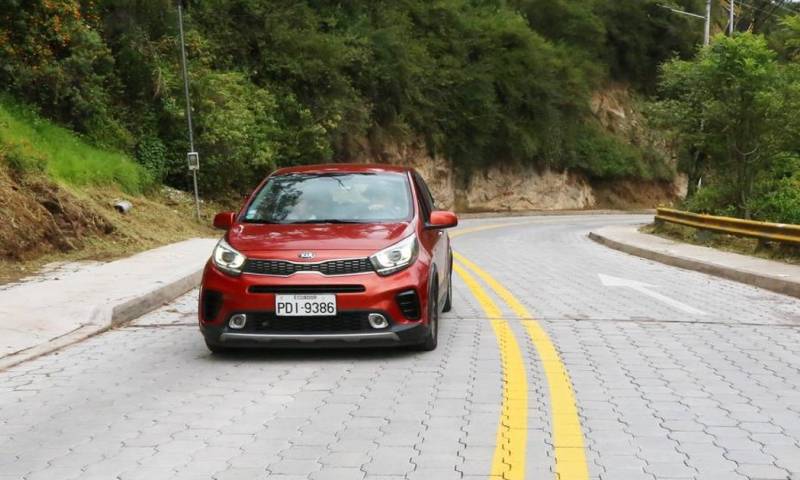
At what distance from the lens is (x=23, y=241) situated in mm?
12664

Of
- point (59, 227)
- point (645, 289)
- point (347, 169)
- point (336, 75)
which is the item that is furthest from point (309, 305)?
point (336, 75)

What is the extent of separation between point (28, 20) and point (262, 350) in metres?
15.1

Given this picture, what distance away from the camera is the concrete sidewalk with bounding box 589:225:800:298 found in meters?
11.7

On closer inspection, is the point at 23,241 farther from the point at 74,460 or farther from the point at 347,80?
the point at 347,80

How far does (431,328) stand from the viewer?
272 inches

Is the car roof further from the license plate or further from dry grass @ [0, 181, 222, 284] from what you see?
dry grass @ [0, 181, 222, 284]

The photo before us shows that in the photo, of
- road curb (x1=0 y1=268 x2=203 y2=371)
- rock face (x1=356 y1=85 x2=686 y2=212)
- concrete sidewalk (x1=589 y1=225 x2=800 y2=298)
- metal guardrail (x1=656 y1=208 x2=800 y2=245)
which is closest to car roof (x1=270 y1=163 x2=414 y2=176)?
road curb (x1=0 y1=268 x2=203 y2=371)

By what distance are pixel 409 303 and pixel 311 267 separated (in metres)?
0.84

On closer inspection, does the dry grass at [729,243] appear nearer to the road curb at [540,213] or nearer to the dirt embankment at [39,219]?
the dirt embankment at [39,219]

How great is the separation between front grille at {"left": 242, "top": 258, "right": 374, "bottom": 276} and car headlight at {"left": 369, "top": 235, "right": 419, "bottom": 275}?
3.0 inches

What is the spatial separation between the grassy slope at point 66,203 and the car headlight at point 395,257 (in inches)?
268

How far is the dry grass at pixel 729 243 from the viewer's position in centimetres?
1471

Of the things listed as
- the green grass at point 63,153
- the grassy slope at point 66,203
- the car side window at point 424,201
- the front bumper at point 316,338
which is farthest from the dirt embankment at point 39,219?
the front bumper at point 316,338

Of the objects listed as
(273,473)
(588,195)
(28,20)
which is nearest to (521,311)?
Result: (273,473)
